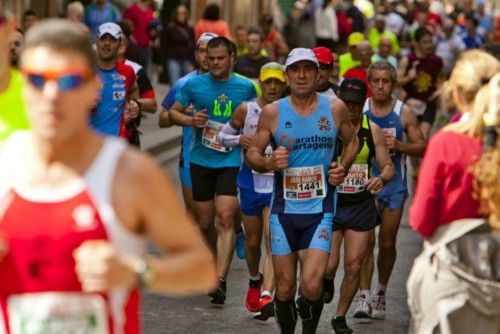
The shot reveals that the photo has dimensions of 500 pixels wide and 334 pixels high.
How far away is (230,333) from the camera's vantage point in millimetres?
10344

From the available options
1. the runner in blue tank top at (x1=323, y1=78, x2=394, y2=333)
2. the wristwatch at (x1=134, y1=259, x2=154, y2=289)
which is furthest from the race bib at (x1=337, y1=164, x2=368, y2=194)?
the wristwatch at (x1=134, y1=259, x2=154, y2=289)

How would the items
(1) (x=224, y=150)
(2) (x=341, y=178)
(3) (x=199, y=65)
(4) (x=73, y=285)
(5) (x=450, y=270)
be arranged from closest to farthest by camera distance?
(4) (x=73, y=285) < (5) (x=450, y=270) < (2) (x=341, y=178) < (1) (x=224, y=150) < (3) (x=199, y=65)

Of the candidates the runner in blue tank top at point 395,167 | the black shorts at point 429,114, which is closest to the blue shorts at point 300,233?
the runner in blue tank top at point 395,167

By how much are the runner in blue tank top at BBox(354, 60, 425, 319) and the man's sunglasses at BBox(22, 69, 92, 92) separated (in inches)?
261

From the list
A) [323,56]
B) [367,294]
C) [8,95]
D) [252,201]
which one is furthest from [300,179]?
[8,95]

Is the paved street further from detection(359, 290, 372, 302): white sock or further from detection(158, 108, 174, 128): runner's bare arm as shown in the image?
detection(158, 108, 174, 128): runner's bare arm

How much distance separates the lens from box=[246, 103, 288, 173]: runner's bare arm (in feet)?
30.8

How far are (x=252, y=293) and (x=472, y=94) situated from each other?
510 cm

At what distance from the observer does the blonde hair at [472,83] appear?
6.12m

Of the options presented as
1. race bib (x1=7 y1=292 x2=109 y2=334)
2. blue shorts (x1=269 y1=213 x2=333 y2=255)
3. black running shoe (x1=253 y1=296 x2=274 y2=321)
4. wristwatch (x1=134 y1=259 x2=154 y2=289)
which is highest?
wristwatch (x1=134 y1=259 x2=154 y2=289)

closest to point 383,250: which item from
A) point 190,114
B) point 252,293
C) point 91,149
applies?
point 252,293

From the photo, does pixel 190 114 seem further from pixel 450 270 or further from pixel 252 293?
pixel 450 270

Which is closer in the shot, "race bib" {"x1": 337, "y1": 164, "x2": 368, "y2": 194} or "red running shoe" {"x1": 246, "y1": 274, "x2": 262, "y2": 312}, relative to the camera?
"race bib" {"x1": 337, "y1": 164, "x2": 368, "y2": 194}

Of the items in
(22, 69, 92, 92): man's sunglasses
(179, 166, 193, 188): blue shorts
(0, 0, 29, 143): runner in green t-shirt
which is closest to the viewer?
(22, 69, 92, 92): man's sunglasses
